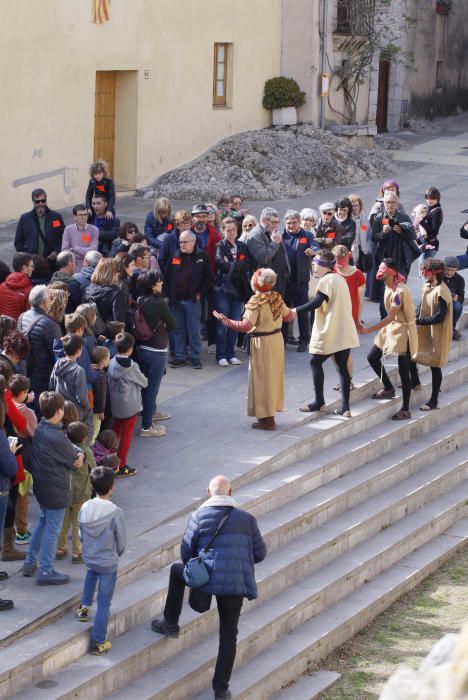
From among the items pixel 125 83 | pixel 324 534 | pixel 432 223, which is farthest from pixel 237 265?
pixel 125 83

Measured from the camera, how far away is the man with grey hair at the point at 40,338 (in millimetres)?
11133

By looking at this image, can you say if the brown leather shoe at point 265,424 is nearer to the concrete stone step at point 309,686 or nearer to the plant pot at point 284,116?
the concrete stone step at point 309,686

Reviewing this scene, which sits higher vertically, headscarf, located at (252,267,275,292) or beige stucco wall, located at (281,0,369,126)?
beige stucco wall, located at (281,0,369,126)

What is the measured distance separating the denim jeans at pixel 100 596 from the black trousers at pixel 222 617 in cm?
47

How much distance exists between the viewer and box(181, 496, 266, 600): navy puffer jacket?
29.2 ft

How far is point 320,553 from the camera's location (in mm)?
11578

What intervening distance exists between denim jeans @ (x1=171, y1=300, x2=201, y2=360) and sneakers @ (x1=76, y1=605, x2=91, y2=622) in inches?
223

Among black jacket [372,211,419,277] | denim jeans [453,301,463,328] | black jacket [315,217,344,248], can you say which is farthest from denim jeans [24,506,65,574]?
black jacket [372,211,419,277]

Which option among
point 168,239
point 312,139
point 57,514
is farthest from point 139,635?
point 312,139

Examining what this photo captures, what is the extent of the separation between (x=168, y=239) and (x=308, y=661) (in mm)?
5517

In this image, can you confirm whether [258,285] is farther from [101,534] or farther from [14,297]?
[101,534]

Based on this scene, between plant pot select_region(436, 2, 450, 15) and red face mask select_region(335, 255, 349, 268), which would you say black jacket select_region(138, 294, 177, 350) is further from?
plant pot select_region(436, 2, 450, 15)

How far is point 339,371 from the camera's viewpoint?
1327 cm

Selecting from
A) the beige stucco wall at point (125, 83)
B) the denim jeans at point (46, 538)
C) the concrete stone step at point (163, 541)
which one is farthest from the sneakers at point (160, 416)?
the beige stucco wall at point (125, 83)
